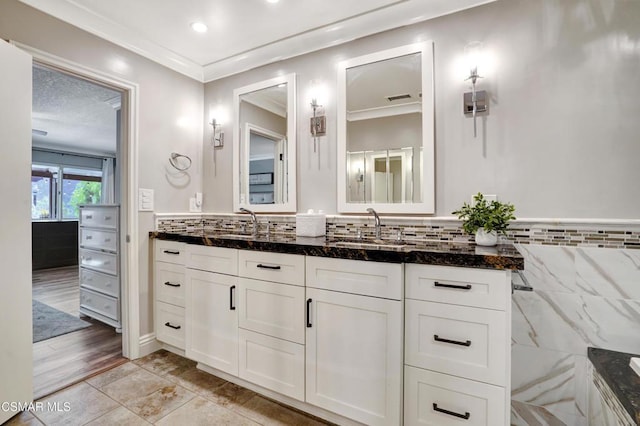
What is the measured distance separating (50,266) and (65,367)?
15.6 feet

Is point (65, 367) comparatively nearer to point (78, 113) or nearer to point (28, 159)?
point (28, 159)

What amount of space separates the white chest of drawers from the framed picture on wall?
4.43 ft

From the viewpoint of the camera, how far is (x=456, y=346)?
1357 millimetres

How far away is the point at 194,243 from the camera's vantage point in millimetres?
2158

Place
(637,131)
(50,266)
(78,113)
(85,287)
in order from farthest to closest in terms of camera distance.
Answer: (50,266)
(78,113)
(85,287)
(637,131)

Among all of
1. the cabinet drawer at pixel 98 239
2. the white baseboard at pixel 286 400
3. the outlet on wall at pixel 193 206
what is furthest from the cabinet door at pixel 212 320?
the cabinet drawer at pixel 98 239

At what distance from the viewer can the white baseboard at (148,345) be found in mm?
2438

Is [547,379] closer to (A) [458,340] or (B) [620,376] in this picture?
(B) [620,376]

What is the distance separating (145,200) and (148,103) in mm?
789

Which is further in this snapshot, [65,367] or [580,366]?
[65,367]

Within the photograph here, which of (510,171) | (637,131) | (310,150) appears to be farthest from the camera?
(310,150)

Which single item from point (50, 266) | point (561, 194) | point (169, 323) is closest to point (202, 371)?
point (169, 323)

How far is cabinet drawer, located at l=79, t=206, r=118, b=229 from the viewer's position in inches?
119

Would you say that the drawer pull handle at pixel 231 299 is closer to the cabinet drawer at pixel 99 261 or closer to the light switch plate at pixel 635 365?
the cabinet drawer at pixel 99 261
